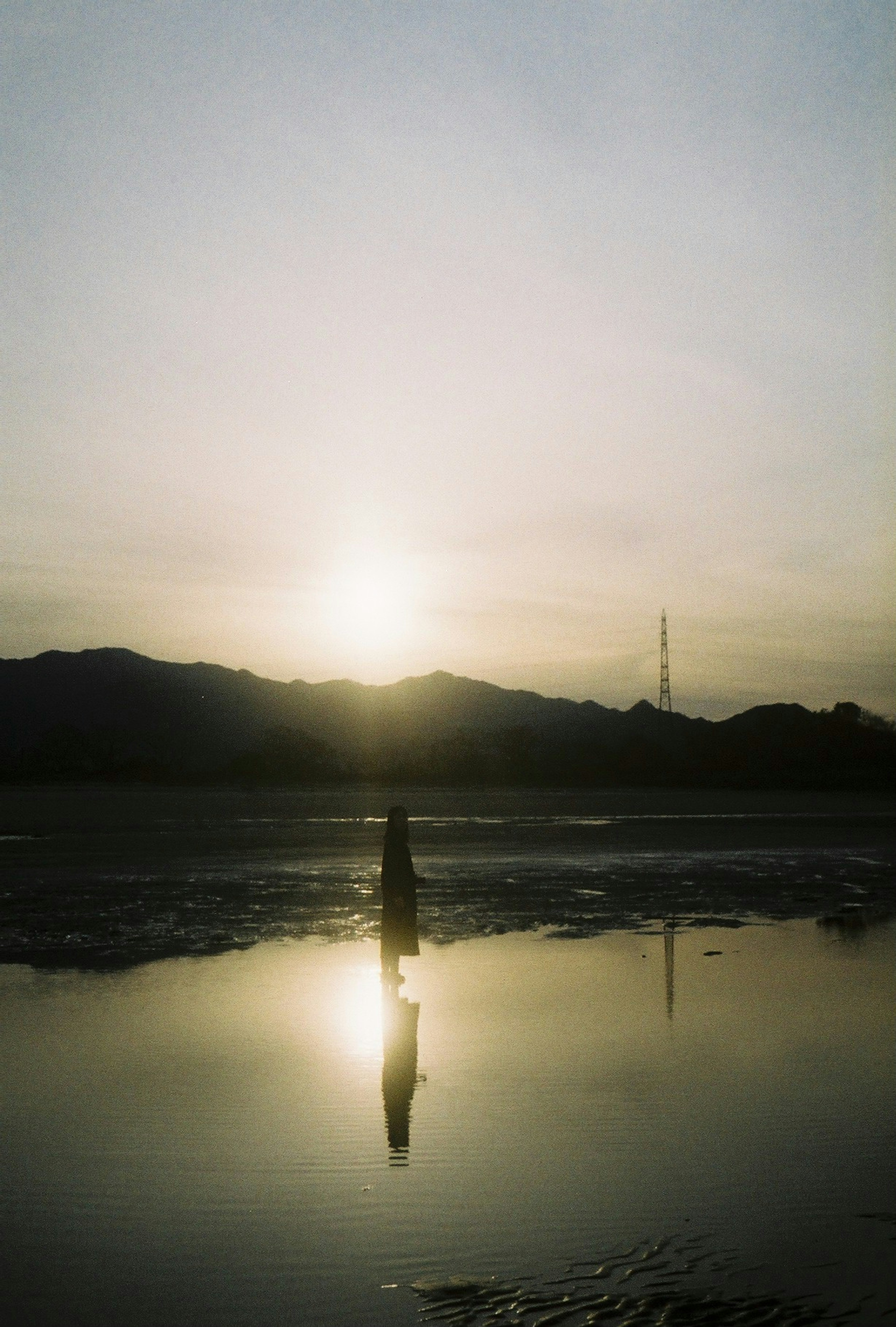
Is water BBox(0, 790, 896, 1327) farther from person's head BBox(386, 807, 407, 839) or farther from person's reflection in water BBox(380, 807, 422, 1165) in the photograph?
person's head BBox(386, 807, 407, 839)

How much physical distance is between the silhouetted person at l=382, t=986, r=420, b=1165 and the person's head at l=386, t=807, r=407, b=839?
80.7 inches

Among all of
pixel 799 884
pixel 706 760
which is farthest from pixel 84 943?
pixel 706 760

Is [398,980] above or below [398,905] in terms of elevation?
below

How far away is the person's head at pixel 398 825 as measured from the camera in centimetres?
1588

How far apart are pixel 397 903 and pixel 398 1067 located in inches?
187

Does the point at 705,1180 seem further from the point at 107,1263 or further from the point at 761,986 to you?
the point at 761,986

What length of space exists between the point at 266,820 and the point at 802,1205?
5730 centimetres

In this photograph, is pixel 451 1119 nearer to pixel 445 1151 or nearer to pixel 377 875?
pixel 445 1151

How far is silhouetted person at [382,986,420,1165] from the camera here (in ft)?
28.1

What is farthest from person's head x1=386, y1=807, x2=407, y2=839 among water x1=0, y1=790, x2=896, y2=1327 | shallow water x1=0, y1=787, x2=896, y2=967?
shallow water x1=0, y1=787, x2=896, y2=967

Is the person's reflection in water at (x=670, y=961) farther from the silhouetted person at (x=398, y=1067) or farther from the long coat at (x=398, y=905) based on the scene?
the long coat at (x=398, y=905)

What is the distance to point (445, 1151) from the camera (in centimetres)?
827

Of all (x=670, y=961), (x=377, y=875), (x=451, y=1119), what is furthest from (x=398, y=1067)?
(x=377, y=875)

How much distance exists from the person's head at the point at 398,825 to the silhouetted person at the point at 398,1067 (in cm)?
205
